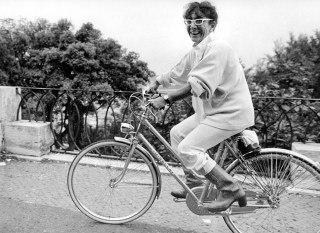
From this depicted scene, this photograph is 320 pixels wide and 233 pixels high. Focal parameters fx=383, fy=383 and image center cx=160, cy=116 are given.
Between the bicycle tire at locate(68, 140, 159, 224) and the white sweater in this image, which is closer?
the white sweater

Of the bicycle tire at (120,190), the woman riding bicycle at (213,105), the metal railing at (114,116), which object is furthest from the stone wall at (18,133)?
the woman riding bicycle at (213,105)

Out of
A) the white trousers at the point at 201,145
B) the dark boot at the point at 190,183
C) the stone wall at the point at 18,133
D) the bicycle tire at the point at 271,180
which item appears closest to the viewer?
the white trousers at the point at 201,145

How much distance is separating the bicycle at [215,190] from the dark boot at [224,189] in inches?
6.8

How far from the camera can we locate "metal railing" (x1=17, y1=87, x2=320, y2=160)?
17.7 ft

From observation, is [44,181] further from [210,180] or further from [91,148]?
[210,180]

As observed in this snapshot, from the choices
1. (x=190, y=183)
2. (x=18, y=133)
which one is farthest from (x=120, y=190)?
(x=18, y=133)

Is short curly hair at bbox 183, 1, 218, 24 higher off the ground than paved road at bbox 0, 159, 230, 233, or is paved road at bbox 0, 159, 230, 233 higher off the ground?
short curly hair at bbox 183, 1, 218, 24

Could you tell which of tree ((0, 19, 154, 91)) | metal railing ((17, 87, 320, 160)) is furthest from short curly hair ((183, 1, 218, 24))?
tree ((0, 19, 154, 91))

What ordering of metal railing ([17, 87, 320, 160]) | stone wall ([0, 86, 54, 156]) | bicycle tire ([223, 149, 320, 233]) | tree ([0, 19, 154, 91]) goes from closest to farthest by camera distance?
bicycle tire ([223, 149, 320, 233])
metal railing ([17, 87, 320, 160])
stone wall ([0, 86, 54, 156])
tree ([0, 19, 154, 91])

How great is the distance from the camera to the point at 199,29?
9.78 feet

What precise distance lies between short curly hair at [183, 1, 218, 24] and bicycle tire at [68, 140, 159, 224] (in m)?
1.26

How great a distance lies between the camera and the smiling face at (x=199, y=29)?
2.96 metres

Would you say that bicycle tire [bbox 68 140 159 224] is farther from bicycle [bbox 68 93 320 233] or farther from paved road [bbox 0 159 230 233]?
paved road [bbox 0 159 230 233]

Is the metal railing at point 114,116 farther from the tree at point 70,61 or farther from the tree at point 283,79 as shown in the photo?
the tree at point 70,61
